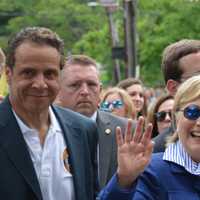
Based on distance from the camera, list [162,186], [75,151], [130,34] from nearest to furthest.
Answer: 1. [162,186]
2. [75,151]
3. [130,34]

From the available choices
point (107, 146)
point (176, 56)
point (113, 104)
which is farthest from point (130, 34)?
point (176, 56)

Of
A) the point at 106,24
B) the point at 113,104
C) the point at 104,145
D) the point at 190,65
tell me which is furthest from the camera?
the point at 106,24

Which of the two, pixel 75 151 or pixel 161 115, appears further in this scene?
pixel 161 115

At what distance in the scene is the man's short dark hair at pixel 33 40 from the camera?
168 inches

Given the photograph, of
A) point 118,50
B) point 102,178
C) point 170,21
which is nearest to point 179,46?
point 102,178

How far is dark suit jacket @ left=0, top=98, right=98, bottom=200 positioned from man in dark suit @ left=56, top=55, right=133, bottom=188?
4.24 feet

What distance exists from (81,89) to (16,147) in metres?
2.48

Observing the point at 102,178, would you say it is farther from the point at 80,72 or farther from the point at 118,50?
the point at 118,50

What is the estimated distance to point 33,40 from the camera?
4270 mm

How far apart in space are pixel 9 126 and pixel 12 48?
1.44ft

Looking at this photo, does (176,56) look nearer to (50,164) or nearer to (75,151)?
(75,151)

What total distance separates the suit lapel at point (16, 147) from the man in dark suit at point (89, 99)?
1727 millimetres

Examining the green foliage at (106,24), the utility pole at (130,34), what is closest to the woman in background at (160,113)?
the utility pole at (130,34)

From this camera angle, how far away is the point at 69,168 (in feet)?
14.2
